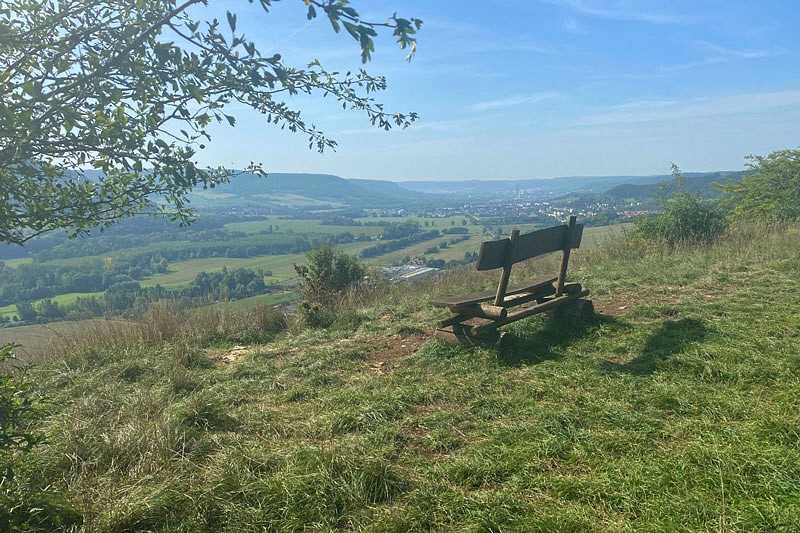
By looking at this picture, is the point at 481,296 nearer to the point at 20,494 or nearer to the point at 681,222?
the point at 20,494

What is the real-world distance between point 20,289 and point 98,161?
1151 inches

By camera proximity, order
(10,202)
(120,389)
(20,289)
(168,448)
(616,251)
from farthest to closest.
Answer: (20,289)
(616,251)
(120,389)
(168,448)
(10,202)

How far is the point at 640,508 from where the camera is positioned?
2.44 metres

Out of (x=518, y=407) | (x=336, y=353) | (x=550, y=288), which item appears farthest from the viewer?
(x=550, y=288)

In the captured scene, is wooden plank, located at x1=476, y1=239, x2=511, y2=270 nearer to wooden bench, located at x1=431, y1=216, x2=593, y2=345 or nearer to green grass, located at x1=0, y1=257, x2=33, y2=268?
wooden bench, located at x1=431, y1=216, x2=593, y2=345

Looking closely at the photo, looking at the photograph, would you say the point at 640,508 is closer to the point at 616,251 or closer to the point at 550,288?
the point at 550,288

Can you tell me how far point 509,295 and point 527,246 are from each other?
0.74 m

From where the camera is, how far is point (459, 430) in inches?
141

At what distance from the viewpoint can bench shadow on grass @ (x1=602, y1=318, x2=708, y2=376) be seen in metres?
4.46

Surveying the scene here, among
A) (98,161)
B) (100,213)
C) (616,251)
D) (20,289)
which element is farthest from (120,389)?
(20,289)

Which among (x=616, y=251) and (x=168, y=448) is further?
(x=616, y=251)

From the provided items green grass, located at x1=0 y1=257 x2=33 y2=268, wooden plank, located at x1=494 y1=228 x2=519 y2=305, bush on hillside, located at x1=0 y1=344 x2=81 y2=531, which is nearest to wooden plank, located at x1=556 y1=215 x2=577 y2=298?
wooden plank, located at x1=494 y1=228 x2=519 y2=305

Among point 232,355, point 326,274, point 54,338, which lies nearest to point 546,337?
point 232,355

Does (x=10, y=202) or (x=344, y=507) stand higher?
(x=10, y=202)
